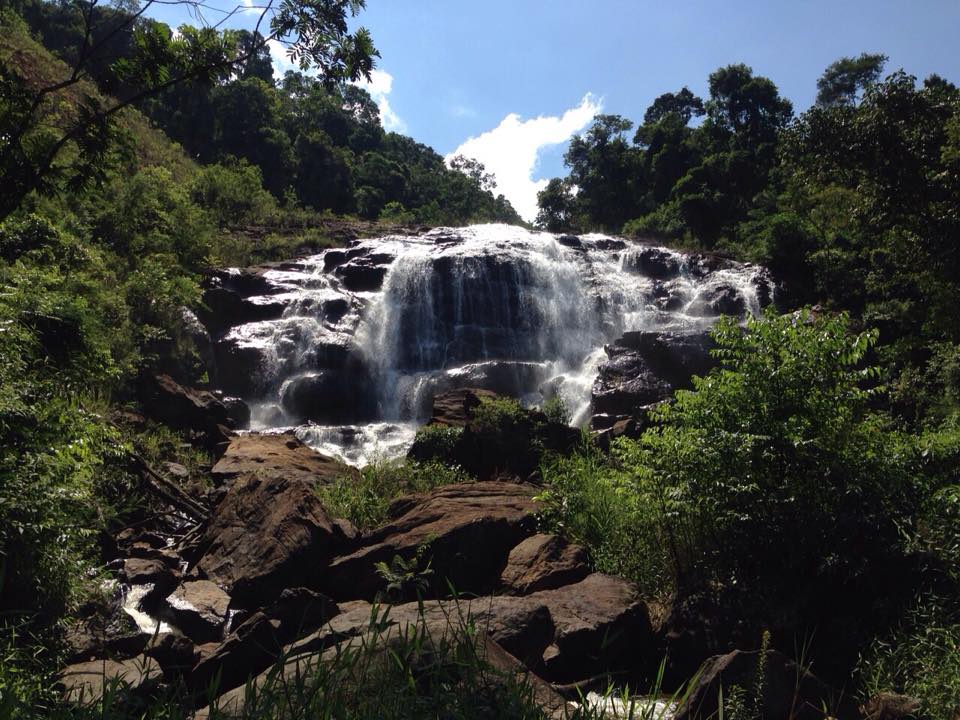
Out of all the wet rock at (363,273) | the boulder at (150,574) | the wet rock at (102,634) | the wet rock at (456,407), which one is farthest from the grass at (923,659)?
the wet rock at (363,273)

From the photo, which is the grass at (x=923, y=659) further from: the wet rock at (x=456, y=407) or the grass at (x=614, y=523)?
the wet rock at (x=456, y=407)

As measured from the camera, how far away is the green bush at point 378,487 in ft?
29.6

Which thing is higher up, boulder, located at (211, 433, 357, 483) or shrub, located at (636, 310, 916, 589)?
shrub, located at (636, 310, 916, 589)

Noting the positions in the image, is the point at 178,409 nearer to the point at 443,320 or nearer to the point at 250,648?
the point at 250,648

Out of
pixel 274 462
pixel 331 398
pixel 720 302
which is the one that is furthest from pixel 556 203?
pixel 274 462

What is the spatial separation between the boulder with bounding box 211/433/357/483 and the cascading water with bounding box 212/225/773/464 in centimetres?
354

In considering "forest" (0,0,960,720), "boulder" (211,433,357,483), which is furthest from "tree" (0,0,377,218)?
"boulder" (211,433,357,483)

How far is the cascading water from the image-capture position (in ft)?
61.2

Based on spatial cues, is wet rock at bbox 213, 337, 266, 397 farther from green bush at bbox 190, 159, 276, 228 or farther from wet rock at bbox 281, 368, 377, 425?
green bush at bbox 190, 159, 276, 228

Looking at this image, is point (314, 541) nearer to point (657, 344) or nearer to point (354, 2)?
point (354, 2)

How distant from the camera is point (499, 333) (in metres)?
21.6

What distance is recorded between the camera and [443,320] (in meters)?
21.7

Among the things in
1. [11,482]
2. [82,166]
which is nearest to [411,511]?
[11,482]

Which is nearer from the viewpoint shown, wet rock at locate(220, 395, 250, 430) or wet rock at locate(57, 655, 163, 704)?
wet rock at locate(57, 655, 163, 704)
